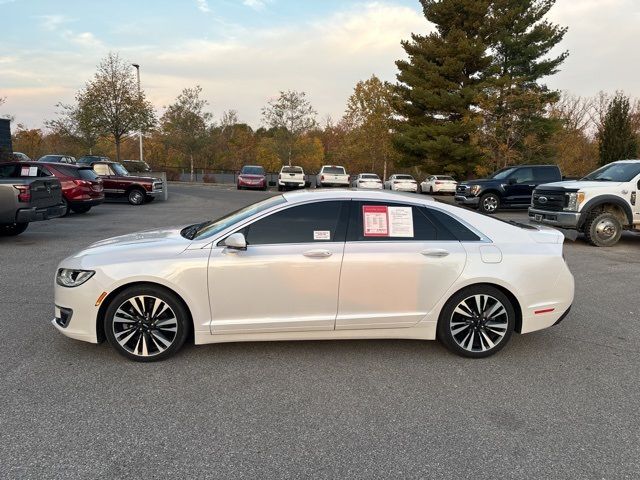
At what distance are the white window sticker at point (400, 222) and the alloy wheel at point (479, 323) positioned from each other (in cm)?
82

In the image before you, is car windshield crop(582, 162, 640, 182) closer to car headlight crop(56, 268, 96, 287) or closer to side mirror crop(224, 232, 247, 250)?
side mirror crop(224, 232, 247, 250)

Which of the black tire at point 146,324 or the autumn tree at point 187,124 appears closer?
the black tire at point 146,324

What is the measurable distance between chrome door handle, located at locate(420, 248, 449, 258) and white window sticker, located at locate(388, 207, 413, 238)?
0.68 feet

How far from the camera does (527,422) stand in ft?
9.95

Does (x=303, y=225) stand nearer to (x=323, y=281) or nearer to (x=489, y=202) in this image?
(x=323, y=281)

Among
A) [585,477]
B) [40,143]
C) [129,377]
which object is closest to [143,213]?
[129,377]

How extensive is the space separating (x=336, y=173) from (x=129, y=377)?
76.9 feet

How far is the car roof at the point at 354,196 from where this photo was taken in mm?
4031

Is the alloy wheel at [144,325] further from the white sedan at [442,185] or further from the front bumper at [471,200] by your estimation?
the white sedan at [442,185]

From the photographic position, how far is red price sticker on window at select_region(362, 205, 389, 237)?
12.9 feet

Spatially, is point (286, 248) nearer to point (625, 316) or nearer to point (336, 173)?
point (625, 316)

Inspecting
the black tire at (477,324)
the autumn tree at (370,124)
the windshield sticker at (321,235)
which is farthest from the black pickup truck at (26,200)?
the autumn tree at (370,124)

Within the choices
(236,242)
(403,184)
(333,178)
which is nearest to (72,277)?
(236,242)

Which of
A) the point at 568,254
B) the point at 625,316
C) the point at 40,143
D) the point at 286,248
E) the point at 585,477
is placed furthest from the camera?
the point at 40,143
